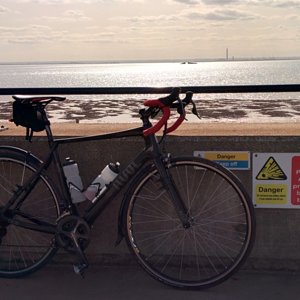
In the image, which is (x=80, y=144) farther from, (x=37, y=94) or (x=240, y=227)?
(x=240, y=227)

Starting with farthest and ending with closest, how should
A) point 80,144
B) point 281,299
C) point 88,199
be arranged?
1. point 80,144
2. point 88,199
3. point 281,299

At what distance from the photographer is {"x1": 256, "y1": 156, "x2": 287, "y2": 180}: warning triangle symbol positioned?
4539 mm

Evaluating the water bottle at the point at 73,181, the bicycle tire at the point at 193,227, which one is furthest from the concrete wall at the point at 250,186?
the water bottle at the point at 73,181

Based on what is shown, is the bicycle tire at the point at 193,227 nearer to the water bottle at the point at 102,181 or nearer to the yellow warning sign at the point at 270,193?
the yellow warning sign at the point at 270,193

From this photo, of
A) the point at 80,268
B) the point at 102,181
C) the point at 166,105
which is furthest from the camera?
the point at 102,181

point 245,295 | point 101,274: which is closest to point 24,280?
point 101,274

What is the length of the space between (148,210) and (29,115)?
46.8 inches

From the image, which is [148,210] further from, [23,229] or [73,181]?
[23,229]

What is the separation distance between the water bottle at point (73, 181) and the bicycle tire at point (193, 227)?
17.3 inches

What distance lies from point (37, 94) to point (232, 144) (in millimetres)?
1658

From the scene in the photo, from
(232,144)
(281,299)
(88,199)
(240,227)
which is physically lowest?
(281,299)

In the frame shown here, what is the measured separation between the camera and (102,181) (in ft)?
14.2

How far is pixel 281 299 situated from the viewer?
407 centimetres

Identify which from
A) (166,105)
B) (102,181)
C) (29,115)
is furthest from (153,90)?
(29,115)
